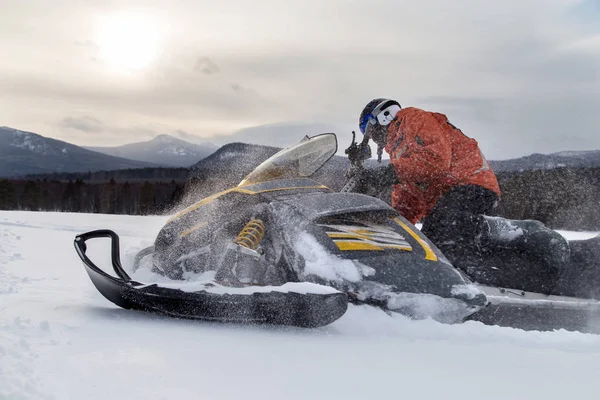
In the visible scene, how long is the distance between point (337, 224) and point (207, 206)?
957 millimetres

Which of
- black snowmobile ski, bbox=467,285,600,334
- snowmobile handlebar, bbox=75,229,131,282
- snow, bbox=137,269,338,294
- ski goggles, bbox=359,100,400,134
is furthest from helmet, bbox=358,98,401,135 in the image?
snowmobile handlebar, bbox=75,229,131,282

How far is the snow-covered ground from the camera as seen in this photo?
75.4 inches

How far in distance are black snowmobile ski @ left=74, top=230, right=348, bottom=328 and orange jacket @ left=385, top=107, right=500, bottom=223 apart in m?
1.40

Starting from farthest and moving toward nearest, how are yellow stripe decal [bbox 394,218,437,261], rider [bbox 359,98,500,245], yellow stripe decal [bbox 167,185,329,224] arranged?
1. rider [bbox 359,98,500,245]
2. yellow stripe decal [bbox 167,185,329,224]
3. yellow stripe decal [bbox 394,218,437,261]

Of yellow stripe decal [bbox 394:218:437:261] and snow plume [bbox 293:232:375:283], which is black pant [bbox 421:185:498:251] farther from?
snow plume [bbox 293:232:375:283]

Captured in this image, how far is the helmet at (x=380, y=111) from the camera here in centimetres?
418

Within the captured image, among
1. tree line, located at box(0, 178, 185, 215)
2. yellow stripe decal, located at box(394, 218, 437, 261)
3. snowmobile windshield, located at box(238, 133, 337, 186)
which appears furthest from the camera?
tree line, located at box(0, 178, 185, 215)

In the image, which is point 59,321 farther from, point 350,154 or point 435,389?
point 350,154

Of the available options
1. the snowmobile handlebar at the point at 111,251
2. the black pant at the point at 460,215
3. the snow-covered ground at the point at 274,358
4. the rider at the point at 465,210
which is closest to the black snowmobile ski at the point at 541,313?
the rider at the point at 465,210

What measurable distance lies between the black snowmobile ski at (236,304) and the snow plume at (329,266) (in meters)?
0.27

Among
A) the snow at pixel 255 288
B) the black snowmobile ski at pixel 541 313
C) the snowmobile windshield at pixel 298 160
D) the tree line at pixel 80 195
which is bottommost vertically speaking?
the black snowmobile ski at pixel 541 313

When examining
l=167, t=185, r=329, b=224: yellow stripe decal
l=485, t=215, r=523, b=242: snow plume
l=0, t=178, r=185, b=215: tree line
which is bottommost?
l=485, t=215, r=523, b=242: snow plume

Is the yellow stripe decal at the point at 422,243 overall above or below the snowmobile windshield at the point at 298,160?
below

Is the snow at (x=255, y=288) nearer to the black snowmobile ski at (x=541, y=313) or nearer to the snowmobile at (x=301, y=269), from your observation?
the snowmobile at (x=301, y=269)
